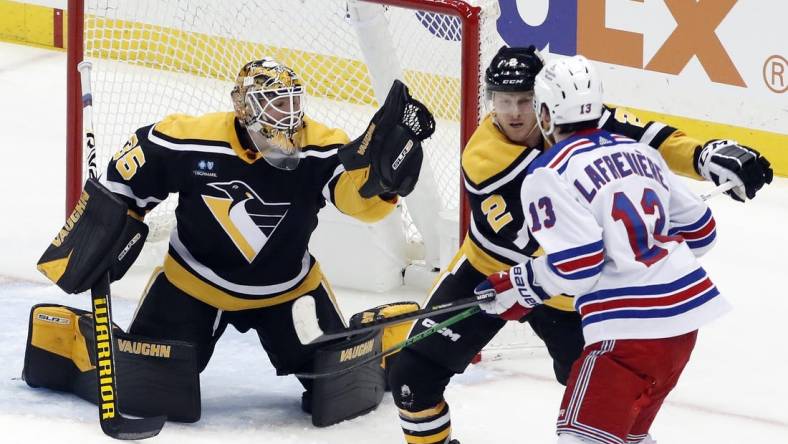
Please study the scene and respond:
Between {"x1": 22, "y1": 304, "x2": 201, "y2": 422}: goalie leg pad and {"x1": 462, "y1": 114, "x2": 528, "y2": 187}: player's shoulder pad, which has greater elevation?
{"x1": 462, "y1": 114, "x2": 528, "y2": 187}: player's shoulder pad

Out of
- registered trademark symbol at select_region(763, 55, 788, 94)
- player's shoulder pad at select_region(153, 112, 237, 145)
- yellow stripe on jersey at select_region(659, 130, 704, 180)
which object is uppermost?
yellow stripe on jersey at select_region(659, 130, 704, 180)

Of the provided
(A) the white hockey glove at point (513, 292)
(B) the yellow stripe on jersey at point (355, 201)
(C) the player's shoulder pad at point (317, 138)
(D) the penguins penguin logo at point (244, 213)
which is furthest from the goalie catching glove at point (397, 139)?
(A) the white hockey glove at point (513, 292)

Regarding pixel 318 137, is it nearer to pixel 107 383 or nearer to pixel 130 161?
pixel 130 161

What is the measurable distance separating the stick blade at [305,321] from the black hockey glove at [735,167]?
109 centimetres

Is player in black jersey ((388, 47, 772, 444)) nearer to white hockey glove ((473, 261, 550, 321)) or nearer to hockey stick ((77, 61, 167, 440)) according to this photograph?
white hockey glove ((473, 261, 550, 321))

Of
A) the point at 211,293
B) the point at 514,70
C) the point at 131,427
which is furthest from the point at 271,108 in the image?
the point at 131,427

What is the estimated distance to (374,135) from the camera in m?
3.47

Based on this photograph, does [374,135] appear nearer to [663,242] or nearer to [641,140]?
[641,140]

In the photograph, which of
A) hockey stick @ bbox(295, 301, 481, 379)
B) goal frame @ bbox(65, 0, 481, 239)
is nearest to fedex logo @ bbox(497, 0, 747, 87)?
goal frame @ bbox(65, 0, 481, 239)

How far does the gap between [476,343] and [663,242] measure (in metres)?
0.71

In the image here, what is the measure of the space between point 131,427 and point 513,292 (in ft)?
3.55

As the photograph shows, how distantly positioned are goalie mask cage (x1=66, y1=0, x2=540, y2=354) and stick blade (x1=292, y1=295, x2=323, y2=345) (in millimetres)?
857

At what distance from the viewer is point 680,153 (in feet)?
10.8

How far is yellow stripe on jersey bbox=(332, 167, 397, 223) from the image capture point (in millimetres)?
3637
